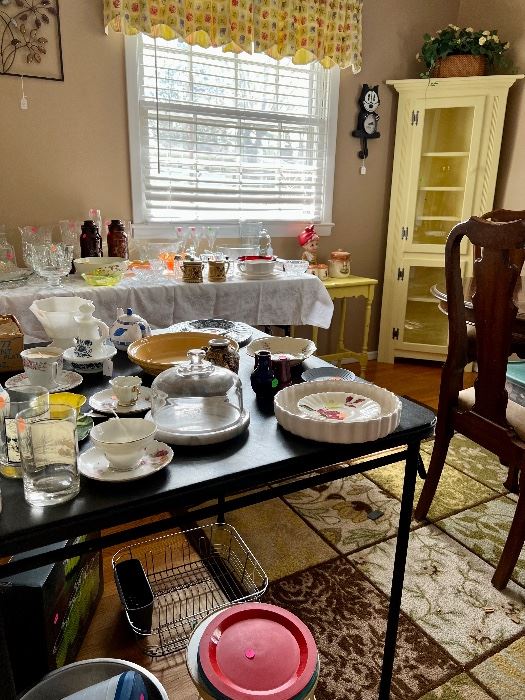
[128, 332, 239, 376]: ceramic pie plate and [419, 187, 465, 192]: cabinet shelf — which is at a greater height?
[419, 187, 465, 192]: cabinet shelf

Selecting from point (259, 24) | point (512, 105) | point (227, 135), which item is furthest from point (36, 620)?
point (512, 105)

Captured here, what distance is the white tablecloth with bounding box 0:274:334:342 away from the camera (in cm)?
218

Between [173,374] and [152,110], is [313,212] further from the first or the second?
[173,374]

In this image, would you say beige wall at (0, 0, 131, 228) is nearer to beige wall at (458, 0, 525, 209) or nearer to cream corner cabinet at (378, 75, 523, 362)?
cream corner cabinet at (378, 75, 523, 362)

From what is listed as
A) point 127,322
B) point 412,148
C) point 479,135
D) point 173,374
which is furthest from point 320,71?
point 173,374

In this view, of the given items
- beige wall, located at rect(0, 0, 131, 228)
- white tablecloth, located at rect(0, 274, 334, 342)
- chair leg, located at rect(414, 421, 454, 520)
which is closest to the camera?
chair leg, located at rect(414, 421, 454, 520)

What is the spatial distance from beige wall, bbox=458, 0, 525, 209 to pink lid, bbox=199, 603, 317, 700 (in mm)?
3364

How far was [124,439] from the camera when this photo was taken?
90 cm

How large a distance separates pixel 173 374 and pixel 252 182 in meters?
2.53

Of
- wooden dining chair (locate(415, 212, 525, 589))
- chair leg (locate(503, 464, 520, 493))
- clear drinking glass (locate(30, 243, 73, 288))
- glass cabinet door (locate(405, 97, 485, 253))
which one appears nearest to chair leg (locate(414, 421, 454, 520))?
wooden dining chair (locate(415, 212, 525, 589))

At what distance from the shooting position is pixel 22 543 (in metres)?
0.73

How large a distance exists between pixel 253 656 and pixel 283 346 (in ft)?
2.45

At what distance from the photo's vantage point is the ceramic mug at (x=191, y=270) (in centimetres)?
246

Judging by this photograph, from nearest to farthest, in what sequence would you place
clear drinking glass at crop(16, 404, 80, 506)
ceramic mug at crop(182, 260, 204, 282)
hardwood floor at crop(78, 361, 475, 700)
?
clear drinking glass at crop(16, 404, 80, 506) < hardwood floor at crop(78, 361, 475, 700) < ceramic mug at crop(182, 260, 204, 282)
